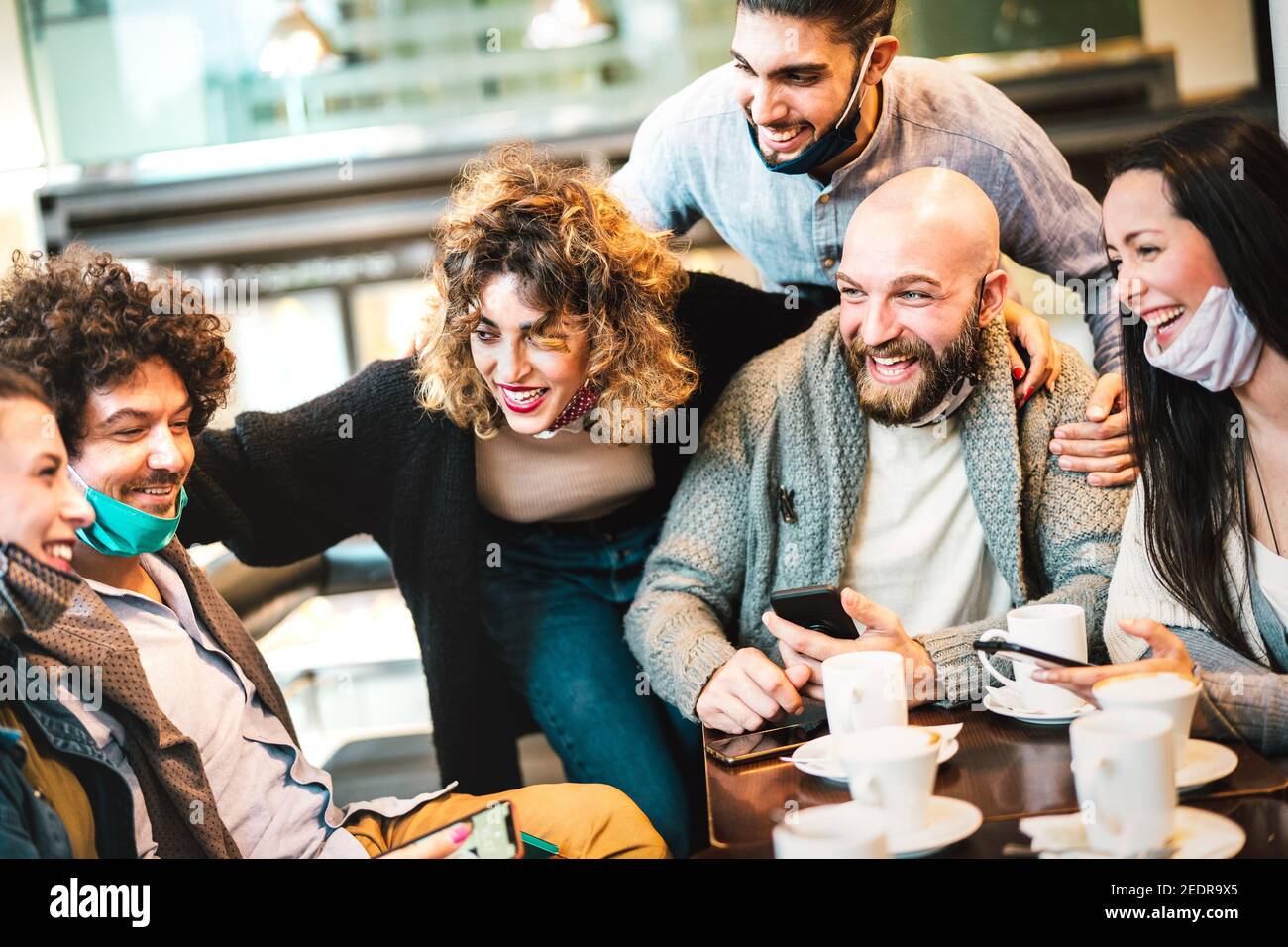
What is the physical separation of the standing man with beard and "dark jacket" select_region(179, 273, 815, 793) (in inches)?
6.5

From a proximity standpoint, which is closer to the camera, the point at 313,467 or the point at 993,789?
the point at 993,789

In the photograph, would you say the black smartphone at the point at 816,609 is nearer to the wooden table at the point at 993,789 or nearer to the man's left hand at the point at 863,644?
the man's left hand at the point at 863,644

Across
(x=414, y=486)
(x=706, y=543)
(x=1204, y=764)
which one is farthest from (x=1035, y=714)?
(x=414, y=486)

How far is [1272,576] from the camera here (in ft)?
4.78

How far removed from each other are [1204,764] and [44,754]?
116 cm

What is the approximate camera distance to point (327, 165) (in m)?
4.41

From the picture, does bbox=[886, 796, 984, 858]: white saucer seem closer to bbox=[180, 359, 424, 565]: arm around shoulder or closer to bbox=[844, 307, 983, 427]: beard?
bbox=[844, 307, 983, 427]: beard

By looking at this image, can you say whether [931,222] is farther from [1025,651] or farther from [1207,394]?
[1025,651]

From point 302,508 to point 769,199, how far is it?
839 millimetres

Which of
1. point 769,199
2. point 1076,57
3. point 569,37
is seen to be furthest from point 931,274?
point 569,37

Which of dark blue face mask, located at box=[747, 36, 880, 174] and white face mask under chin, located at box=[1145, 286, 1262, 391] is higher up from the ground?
dark blue face mask, located at box=[747, 36, 880, 174]

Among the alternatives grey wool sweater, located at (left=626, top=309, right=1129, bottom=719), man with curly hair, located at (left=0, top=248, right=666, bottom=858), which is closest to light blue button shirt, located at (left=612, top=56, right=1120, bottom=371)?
grey wool sweater, located at (left=626, top=309, right=1129, bottom=719)

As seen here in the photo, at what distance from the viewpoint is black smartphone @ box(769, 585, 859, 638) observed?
1.53 metres
